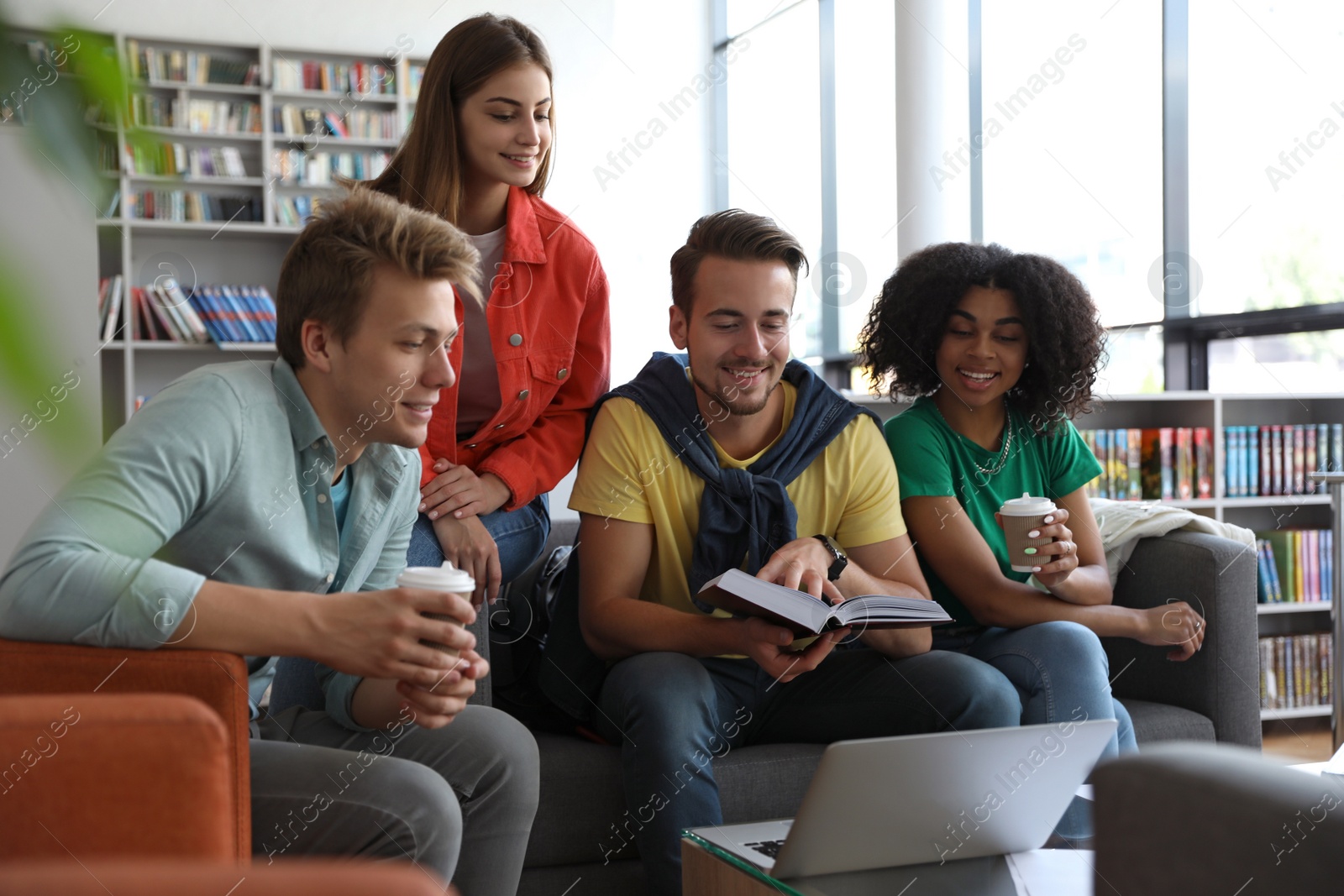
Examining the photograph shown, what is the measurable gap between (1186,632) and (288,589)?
5.04ft

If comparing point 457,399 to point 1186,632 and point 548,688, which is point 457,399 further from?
point 1186,632

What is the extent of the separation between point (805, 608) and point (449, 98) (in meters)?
1.12

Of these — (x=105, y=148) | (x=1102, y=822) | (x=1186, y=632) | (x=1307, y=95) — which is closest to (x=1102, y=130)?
(x=1307, y=95)

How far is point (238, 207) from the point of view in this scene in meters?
5.62

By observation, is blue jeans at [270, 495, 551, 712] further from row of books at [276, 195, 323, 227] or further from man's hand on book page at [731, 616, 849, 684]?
row of books at [276, 195, 323, 227]

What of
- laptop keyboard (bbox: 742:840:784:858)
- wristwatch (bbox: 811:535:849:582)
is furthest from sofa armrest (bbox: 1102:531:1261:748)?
laptop keyboard (bbox: 742:840:784:858)

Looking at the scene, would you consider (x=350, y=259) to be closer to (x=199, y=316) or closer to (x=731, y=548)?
(x=731, y=548)

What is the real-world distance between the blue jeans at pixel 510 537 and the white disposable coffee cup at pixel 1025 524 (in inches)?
32.1

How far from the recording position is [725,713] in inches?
71.2

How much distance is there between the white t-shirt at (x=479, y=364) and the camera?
6.65 ft

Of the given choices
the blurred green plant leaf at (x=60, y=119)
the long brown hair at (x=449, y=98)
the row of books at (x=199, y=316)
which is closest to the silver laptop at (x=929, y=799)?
the blurred green plant leaf at (x=60, y=119)

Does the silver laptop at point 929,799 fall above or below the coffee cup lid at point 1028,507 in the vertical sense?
below

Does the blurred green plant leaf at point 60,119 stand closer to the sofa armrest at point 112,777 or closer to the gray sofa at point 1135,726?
the sofa armrest at point 112,777

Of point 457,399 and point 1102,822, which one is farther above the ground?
point 457,399
